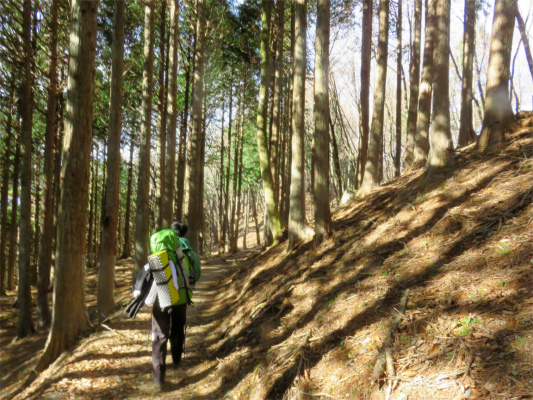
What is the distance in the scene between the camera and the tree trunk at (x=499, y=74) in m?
6.06

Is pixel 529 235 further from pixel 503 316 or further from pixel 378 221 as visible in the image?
pixel 378 221

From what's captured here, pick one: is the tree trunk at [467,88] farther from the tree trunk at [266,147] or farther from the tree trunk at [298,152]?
the tree trunk at [266,147]

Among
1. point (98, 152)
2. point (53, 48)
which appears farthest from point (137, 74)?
point (98, 152)

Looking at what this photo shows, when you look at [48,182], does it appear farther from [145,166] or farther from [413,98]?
[413,98]

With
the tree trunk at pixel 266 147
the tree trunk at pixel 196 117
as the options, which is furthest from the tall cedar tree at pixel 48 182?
the tree trunk at pixel 266 147

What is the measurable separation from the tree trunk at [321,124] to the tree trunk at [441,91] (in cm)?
200

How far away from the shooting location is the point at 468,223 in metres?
4.65

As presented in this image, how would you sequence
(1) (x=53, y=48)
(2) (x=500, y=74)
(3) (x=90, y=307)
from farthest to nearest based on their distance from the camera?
(3) (x=90, y=307) < (1) (x=53, y=48) < (2) (x=500, y=74)

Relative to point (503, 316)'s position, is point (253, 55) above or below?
above

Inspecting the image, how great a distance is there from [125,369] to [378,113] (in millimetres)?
9424

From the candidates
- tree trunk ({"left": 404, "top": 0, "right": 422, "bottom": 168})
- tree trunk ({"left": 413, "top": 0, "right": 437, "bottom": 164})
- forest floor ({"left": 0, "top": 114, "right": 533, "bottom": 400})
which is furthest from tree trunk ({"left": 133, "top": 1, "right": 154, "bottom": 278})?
tree trunk ({"left": 404, "top": 0, "right": 422, "bottom": 168})

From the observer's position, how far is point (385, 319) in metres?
3.72

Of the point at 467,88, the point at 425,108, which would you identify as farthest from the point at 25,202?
the point at 467,88

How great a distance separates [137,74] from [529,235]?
578 inches
